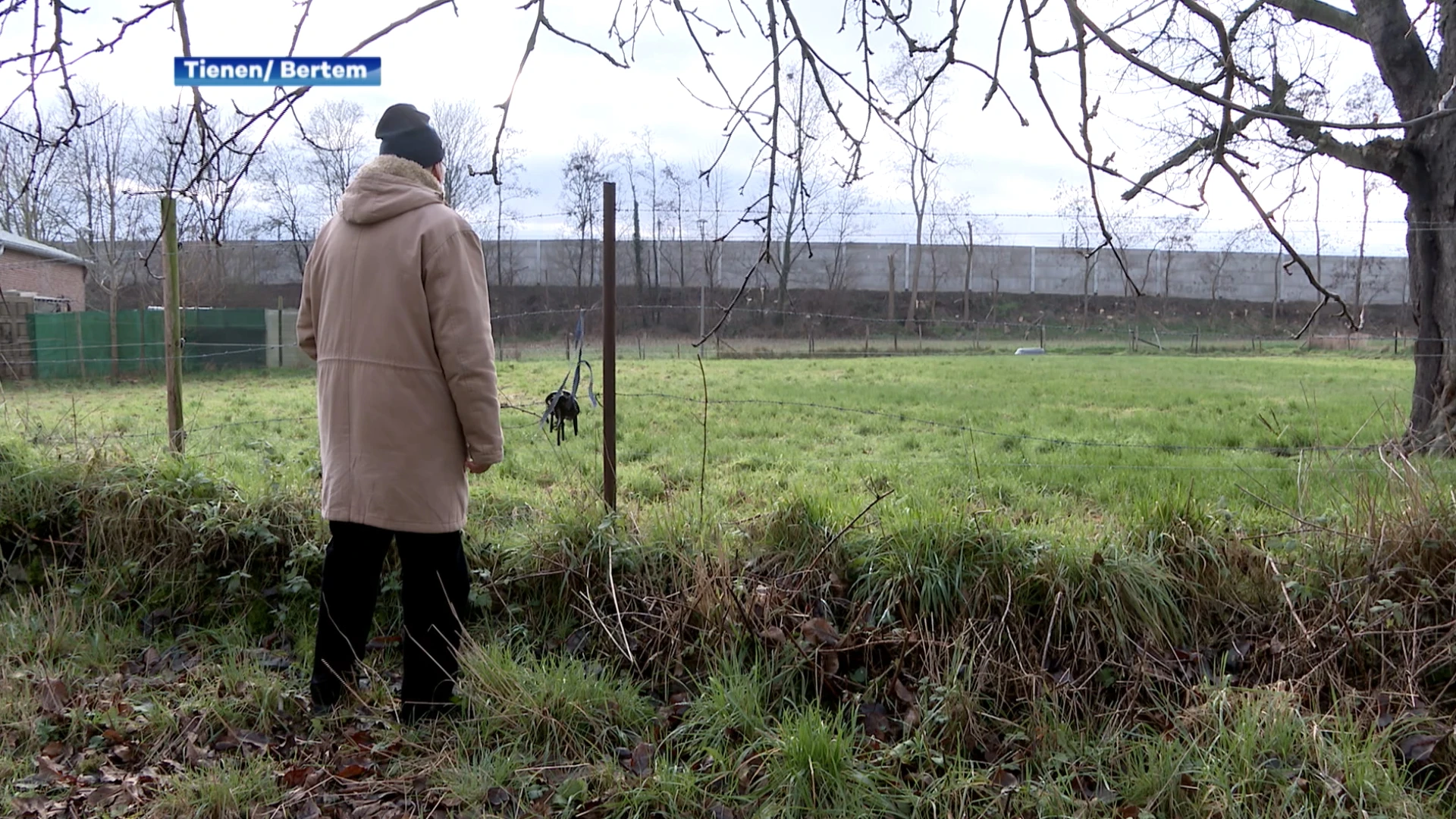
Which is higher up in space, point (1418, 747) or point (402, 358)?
point (402, 358)

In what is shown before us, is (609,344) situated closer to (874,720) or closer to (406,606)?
(406,606)

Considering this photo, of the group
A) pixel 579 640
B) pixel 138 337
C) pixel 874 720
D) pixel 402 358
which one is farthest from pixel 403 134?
pixel 138 337

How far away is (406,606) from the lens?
315 cm

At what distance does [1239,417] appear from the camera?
31.1 feet

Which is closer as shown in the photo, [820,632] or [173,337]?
[820,632]

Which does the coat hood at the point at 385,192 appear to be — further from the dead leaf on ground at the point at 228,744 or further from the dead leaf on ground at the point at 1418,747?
the dead leaf on ground at the point at 1418,747

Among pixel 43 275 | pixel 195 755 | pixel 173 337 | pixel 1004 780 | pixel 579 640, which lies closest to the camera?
pixel 1004 780

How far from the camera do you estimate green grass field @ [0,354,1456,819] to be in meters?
2.72

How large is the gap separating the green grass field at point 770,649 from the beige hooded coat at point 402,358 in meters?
0.70

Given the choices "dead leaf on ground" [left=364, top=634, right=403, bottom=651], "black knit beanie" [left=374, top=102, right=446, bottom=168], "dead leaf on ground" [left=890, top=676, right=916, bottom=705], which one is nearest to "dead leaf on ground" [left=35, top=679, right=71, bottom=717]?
"dead leaf on ground" [left=364, top=634, right=403, bottom=651]

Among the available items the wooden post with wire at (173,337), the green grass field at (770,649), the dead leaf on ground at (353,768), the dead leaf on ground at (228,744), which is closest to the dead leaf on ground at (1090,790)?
the green grass field at (770,649)

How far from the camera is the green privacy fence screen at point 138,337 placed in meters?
15.1

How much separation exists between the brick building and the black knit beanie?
776 inches

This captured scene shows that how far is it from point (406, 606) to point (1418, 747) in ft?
10.6
